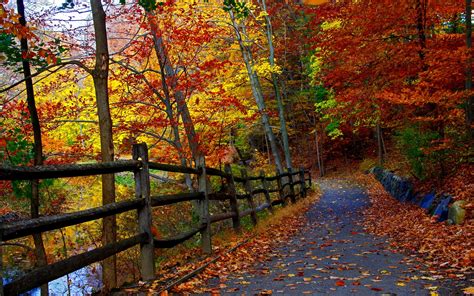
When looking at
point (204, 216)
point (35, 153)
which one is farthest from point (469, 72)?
point (35, 153)

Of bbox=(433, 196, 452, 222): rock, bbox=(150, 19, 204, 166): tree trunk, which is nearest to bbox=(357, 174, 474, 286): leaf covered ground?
bbox=(433, 196, 452, 222): rock

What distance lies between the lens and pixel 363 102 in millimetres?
13086

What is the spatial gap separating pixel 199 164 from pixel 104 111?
1915mm

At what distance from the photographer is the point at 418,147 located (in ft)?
38.0

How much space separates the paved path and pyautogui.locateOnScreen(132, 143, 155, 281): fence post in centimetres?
105

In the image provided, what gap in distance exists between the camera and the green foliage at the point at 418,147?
11.2 m

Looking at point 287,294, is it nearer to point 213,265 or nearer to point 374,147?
point 213,265

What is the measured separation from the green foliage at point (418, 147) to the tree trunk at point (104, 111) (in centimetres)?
788

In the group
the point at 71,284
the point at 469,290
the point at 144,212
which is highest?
the point at 144,212

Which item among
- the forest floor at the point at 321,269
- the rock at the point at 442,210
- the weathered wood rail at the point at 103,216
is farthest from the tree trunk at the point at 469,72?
the weathered wood rail at the point at 103,216

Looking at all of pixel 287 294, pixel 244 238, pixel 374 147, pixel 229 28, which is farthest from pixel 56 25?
pixel 374 147

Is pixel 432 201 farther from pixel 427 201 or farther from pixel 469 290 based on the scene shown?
pixel 469 290

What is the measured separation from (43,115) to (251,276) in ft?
25.3

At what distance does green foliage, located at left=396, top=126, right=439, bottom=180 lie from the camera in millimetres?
11219
